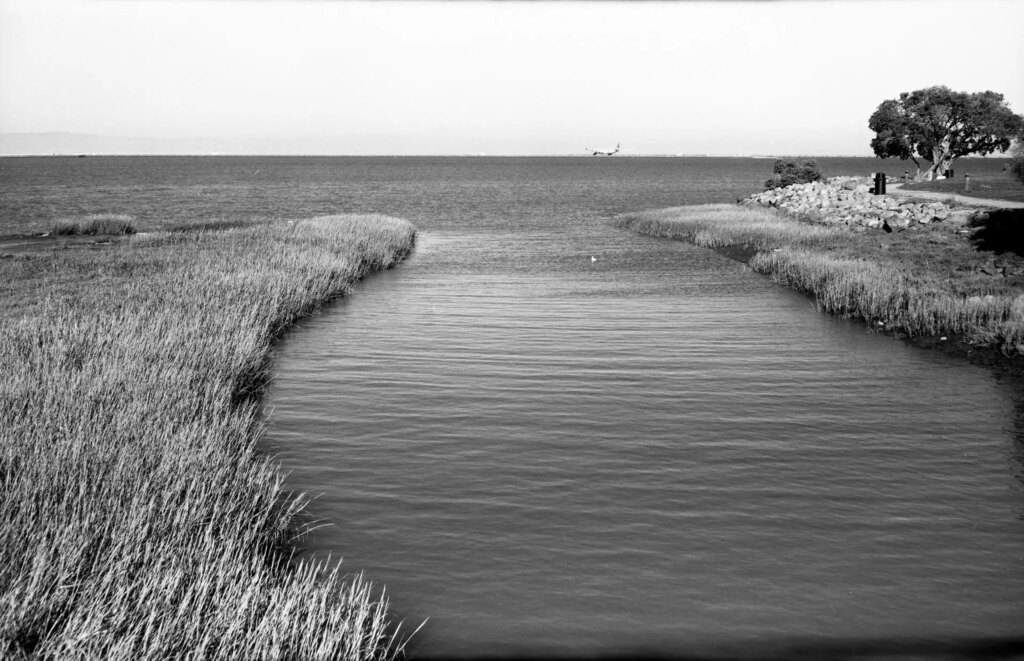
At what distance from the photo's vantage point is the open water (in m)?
10.5

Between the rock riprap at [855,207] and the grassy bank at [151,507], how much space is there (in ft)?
122

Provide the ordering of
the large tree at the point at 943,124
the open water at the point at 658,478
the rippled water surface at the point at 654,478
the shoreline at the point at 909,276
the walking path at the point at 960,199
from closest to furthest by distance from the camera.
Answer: the open water at the point at 658,478, the rippled water surface at the point at 654,478, the shoreline at the point at 909,276, the walking path at the point at 960,199, the large tree at the point at 943,124

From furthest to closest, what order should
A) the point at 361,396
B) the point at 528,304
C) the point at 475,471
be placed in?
the point at 528,304
the point at 361,396
the point at 475,471

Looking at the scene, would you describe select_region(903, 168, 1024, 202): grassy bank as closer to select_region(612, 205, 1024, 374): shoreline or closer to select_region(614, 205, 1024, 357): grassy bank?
select_region(612, 205, 1024, 374): shoreline

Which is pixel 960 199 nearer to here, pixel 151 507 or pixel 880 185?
pixel 880 185

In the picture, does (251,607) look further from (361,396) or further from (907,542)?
(361,396)

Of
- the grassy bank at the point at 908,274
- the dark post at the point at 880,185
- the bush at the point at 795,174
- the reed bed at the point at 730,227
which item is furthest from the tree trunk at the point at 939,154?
the grassy bank at the point at 908,274

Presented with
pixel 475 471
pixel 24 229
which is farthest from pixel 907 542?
pixel 24 229

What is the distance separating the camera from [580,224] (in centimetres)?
7350

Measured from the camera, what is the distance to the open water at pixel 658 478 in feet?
34.5

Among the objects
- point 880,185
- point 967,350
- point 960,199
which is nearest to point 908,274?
point 967,350

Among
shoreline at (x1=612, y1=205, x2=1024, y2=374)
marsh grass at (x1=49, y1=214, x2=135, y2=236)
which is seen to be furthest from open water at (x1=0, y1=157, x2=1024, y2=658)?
marsh grass at (x1=49, y1=214, x2=135, y2=236)

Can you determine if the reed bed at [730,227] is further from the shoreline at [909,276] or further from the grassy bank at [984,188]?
the grassy bank at [984,188]

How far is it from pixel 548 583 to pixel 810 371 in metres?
13.8
